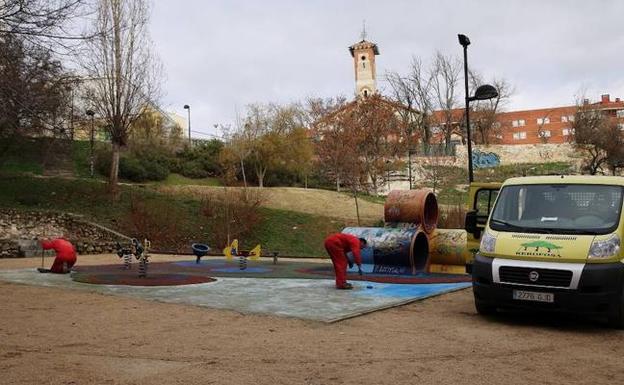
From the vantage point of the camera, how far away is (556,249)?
7887 millimetres

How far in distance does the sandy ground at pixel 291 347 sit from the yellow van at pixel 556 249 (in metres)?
0.44

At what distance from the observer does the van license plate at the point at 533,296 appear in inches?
306

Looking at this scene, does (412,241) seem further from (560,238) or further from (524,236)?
(560,238)

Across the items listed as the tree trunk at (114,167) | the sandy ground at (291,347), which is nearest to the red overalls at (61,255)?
the sandy ground at (291,347)

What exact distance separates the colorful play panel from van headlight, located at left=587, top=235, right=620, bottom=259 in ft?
11.3

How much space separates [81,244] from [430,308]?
18.9 meters

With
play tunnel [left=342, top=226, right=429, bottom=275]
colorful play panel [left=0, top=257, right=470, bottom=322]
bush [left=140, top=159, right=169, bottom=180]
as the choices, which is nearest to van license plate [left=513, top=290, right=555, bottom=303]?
colorful play panel [left=0, top=257, right=470, bottom=322]

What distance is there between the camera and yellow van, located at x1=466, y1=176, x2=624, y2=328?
7.64 m

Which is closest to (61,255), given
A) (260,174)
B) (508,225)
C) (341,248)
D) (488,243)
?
(341,248)

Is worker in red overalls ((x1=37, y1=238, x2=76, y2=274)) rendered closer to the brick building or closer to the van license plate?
the van license plate

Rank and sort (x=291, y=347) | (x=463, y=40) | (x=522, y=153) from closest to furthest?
(x=291, y=347), (x=463, y=40), (x=522, y=153)

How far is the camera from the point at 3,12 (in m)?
10.0

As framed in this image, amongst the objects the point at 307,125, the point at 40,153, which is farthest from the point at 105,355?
the point at 307,125

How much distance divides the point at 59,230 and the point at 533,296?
23.6 metres
